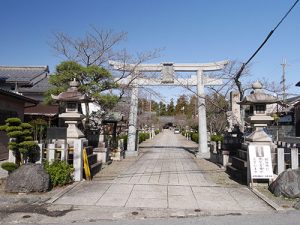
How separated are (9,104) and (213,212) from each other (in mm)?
14910

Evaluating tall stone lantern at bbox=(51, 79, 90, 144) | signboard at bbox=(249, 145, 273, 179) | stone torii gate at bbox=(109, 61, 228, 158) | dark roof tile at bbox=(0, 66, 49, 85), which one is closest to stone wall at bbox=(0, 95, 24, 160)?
tall stone lantern at bbox=(51, 79, 90, 144)

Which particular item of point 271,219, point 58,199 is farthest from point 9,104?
point 271,219

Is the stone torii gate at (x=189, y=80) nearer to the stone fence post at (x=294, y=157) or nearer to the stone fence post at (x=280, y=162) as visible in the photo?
the stone fence post at (x=280, y=162)

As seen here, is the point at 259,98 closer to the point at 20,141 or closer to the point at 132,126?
the point at 20,141

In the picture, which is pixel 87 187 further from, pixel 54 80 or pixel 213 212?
pixel 54 80

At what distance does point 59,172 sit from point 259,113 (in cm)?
765

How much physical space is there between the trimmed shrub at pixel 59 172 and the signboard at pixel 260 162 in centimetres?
591

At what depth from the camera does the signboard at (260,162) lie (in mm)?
10328

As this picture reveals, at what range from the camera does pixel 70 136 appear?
12.6 metres

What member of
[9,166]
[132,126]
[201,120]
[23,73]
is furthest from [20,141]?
[23,73]

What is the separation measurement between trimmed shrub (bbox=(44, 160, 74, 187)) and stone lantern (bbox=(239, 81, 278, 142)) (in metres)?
6.63

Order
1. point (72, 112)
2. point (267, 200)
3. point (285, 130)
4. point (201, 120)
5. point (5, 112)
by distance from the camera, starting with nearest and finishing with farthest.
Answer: point (267, 200) < point (72, 112) < point (5, 112) < point (201, 120) < point (285, 130)

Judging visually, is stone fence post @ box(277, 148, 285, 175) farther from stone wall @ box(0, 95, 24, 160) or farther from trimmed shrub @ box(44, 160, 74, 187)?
stone wall @ box(0, 95, 24, 160)

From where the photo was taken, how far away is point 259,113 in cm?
1239
